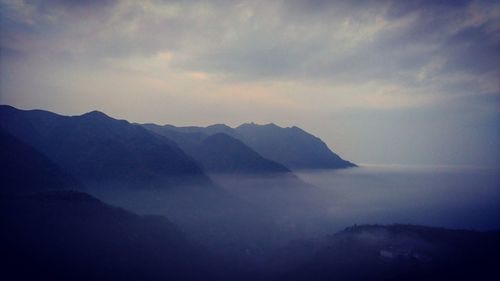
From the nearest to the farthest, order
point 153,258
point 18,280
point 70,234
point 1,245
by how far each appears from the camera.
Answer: point 18,280
point 1,245
point 70,234
point 153,258

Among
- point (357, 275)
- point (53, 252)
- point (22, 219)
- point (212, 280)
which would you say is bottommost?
point (212, 280)

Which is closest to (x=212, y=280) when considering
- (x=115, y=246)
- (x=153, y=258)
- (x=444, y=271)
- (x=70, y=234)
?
(x=153, y=258)

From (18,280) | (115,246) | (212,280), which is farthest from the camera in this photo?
(212,280)

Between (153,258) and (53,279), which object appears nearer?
(53,279)

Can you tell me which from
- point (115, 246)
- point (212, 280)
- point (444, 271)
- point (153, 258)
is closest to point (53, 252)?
point (115, 246)

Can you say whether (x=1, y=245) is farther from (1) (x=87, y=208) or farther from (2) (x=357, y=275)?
(2) (x=357, y=275)

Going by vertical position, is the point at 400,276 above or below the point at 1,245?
below
